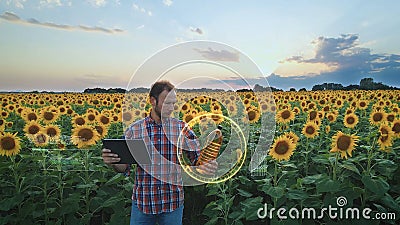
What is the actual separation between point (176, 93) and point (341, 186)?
2196 mm

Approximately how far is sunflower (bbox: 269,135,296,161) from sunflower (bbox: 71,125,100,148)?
2.15m

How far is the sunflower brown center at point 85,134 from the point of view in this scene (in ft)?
16.1

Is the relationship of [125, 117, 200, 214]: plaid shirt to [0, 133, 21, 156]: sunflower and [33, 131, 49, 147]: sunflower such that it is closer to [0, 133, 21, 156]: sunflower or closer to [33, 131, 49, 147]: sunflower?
[0, 133, 21, 156]: sunflower

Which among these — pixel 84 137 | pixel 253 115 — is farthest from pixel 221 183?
pixel 253 115

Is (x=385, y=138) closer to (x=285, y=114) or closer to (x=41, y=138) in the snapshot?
(x=285, y=114)

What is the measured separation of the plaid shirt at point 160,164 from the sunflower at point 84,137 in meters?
1.56

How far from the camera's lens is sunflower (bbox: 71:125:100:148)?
4.86 meters

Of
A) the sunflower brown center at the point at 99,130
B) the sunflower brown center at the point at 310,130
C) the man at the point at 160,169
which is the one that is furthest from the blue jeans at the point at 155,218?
the sunflower brown center at the point at 310,130

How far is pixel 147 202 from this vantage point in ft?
11.4

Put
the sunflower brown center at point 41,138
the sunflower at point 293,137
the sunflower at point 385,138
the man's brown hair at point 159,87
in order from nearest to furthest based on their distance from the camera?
the man's brown hair at point 159,87 → the sunflower at point 293,137 → the sunflower at point 385,138 → the sunflower brown center at point 41,138

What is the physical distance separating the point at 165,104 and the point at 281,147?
5.24ft

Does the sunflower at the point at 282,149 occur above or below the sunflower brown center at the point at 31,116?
below

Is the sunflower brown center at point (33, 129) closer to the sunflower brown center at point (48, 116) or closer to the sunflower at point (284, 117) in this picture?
the sunflower brown center at point (48, 116)

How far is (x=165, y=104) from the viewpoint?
127 inches
